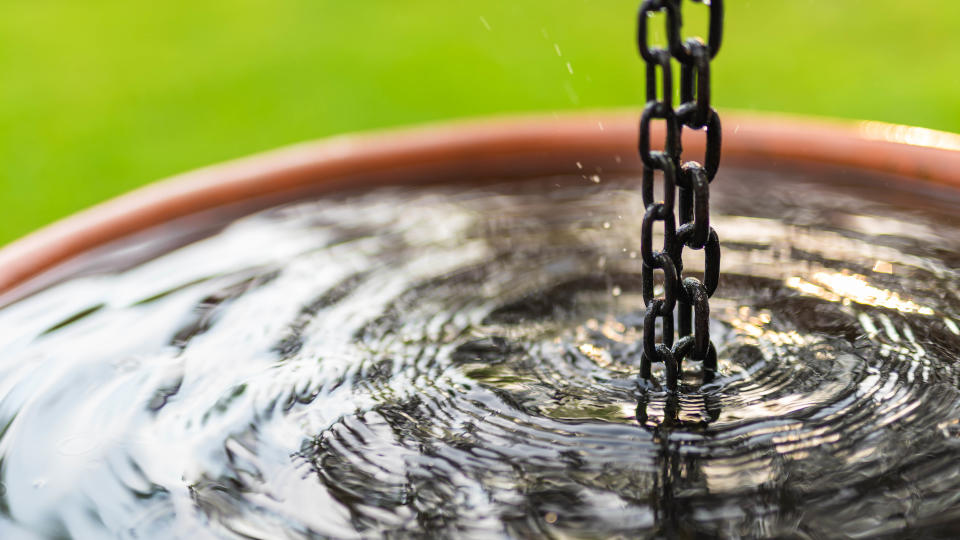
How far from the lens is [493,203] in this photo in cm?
228

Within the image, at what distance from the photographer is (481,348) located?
1.60 m

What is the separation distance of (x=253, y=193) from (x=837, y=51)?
344cm

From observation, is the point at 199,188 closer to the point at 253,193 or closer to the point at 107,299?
the point at 253,193

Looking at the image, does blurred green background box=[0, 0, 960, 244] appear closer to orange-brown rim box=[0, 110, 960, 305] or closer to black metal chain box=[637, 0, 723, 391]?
orange-brown rim box=[0, 110, 960, 305]

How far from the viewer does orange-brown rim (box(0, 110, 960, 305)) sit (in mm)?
2156

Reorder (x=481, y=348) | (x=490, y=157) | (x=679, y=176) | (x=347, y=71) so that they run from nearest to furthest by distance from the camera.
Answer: (x=679, y=176)
(x=481, y=348)
(x=490, y=157)
(x=347, y=71)

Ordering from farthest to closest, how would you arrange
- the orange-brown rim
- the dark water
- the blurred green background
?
the blurred green background, the orange-brown rim, the dark water

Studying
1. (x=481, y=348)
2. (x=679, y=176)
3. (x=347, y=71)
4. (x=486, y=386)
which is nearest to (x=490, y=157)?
(x=481, y=348)

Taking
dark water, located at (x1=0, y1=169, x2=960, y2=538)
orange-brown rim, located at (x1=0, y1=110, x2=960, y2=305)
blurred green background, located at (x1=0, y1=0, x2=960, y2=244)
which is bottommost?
dark water, located at (x1=0, y1=169, x2=960, y2=538)

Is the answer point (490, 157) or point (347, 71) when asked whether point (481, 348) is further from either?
point (347, 71)

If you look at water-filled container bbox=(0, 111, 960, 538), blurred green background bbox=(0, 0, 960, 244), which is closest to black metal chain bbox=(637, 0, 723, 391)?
water-filled container bbox=(0, 111, 960, 538)

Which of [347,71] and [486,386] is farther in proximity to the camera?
[347,71]

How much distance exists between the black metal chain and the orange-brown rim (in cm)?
111

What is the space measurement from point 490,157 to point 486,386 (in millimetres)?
1118
